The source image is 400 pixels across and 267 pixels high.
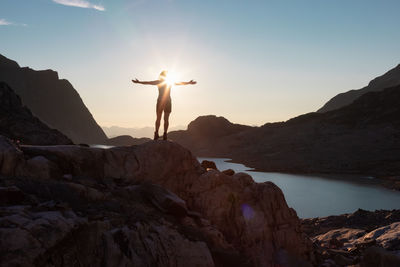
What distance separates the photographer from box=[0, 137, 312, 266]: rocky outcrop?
7.94 metres

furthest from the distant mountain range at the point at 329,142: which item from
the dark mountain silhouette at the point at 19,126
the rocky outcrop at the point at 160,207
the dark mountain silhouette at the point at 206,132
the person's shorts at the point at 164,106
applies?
the person's shorts at the point at 164,106

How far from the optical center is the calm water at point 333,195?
53.6 metres

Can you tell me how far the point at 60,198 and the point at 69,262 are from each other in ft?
7.69

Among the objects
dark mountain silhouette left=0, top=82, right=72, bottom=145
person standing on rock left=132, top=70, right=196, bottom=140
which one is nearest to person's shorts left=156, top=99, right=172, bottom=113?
person standing on rock left=132, top=70, right=196, bottom=140

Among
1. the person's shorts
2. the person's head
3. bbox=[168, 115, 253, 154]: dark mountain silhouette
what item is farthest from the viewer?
bbox=[168, 115, 253, 154]: dark mountain silhouette

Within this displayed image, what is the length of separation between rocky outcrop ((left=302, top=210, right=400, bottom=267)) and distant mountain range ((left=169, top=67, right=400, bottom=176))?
60.2 m

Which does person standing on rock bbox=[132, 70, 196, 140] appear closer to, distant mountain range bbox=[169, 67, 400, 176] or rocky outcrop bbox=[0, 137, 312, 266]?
rocky outcrop bbox=[0, 137, 312, 266]

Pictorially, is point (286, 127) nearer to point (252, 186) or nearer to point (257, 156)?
point (257, 156)

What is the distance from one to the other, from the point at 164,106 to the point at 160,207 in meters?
5.66

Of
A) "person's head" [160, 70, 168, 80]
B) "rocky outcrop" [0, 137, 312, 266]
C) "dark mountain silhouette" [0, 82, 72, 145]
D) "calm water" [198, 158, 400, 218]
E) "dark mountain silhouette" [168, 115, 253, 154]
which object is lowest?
"calm water" [198, 158, 400, 218]

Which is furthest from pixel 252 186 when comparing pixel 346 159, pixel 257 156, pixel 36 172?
pixel 257 156

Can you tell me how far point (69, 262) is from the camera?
638 cm

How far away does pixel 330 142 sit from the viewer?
122m

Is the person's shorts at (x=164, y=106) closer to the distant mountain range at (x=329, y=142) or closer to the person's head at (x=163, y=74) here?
the person's head at (x=163, y=74)
